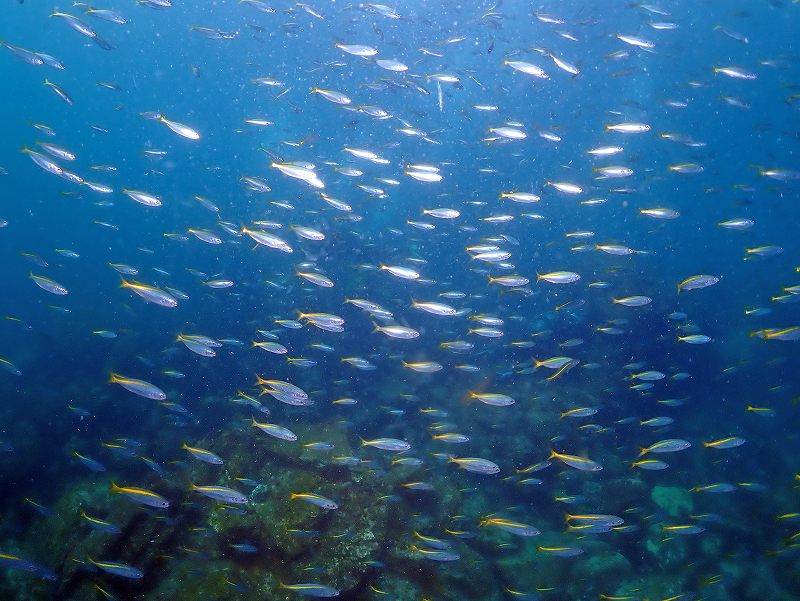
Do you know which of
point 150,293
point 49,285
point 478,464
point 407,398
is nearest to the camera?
point 150,293

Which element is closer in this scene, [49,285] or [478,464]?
[478,464]

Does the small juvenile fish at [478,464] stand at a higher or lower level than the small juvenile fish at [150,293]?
lower

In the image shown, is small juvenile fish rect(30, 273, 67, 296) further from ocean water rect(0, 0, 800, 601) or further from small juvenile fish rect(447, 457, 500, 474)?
small juvenile fish rect(447, 457, 500, 474)

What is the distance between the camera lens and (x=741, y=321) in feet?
70.0

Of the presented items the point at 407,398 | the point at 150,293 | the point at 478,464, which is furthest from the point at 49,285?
the point at 407,398

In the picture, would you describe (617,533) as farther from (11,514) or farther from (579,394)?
(11,514)

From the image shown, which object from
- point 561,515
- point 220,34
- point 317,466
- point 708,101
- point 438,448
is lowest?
point 561,515

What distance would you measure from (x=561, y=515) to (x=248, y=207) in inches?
1031

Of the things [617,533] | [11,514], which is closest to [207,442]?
[11,514]

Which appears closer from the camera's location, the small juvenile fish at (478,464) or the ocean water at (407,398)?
the small juvenile fish at (478,464)

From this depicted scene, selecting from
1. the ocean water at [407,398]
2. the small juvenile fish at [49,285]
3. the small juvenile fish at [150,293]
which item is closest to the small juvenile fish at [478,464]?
the ocean water at [407,398]

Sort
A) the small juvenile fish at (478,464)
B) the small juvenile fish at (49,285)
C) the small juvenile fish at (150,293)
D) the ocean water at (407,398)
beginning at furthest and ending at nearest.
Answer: the small juvenile fish at (49,285), the ocean water at (407,398), the small juvenile fish at (478,464), the small juvenile fish at (150,293)

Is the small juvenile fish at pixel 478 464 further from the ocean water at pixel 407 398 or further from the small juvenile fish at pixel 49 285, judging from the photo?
the small juvenile fish at pixel 49 285

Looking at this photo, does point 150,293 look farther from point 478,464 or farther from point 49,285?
point 478,464
